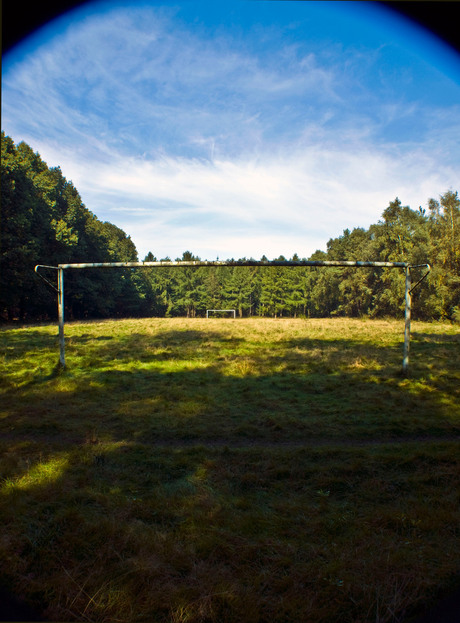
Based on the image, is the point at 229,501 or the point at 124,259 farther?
the point at 124,259

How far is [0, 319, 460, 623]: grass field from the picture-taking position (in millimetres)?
2680

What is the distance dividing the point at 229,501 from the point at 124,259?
5771cm

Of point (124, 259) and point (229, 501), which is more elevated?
point (124, 259)

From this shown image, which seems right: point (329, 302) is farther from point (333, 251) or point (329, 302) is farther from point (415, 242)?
point (415, 242)

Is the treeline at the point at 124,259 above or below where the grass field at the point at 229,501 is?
above

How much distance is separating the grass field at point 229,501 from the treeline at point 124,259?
2479 centimetres

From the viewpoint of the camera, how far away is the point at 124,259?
189 ft

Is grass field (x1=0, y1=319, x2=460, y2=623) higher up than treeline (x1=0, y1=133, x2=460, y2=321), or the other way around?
treeline (x1=0, y1=133, x2=460, y2=321)

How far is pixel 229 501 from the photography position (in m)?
4.04

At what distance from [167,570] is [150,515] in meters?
0.86

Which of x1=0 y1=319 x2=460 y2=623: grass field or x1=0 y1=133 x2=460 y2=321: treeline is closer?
x1=0 y1=319 x2=460 y2=623: grass field

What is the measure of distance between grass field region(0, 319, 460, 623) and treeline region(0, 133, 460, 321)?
24.8 metres

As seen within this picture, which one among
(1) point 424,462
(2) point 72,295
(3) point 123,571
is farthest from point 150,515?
(2) point 72,295

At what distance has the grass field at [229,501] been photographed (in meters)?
2.68
